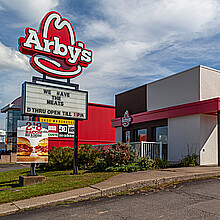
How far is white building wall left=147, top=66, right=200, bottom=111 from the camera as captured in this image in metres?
16.1

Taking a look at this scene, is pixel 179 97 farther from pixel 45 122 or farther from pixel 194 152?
pixel 45 122

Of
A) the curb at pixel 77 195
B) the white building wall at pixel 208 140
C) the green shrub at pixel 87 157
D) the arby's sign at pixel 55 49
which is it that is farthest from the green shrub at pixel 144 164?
the arby's sign at pixel 55 49

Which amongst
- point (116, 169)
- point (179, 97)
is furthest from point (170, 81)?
point (116, 169)

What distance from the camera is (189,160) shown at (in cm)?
1484

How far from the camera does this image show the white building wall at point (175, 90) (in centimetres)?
1611

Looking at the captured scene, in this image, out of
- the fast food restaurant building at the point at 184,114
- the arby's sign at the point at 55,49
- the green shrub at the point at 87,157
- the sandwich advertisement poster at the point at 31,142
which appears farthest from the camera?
the green shrub at the point at 87,157

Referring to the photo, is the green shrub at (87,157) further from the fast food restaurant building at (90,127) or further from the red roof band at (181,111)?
the fast food restaurant building at (90,127)

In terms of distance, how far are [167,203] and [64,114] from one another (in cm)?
699

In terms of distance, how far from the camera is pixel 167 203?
6.94 m

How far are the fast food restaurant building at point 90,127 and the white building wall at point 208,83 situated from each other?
1756 centimetres

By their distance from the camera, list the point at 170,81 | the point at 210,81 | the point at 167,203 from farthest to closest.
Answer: the point at 170,81 → the point at 210,81 → the point at 167,203

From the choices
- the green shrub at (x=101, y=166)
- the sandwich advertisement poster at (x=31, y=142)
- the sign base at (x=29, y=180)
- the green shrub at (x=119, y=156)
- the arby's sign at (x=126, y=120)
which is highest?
the arby's sign at (x=126, y=120)

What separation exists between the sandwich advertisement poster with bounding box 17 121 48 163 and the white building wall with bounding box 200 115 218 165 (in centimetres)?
877

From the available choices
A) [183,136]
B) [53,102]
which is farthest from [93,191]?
[183,136]
